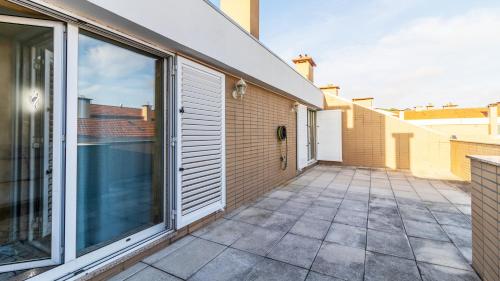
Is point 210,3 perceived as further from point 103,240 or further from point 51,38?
point 103,240

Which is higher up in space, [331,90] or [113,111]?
[331,90]

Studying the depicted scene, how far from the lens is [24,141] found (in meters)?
2.06

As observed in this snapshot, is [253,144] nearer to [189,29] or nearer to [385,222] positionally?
[189,29]

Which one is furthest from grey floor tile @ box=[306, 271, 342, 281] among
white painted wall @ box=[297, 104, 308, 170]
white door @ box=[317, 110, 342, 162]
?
white door @ box=[317, 110, 342, 162]

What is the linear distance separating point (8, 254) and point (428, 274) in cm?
380

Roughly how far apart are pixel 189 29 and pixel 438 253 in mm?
3841

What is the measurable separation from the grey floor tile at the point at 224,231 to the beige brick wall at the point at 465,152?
5366mm

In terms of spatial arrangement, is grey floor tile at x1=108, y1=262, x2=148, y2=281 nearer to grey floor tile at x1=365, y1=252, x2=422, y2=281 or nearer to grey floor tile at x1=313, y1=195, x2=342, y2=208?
grey floor tile at x1=365, y1=252, x2=422, y2=281

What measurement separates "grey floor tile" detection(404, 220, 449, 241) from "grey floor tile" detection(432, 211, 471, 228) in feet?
0.87

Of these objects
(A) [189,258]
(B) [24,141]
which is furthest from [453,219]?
(B) [24,141]

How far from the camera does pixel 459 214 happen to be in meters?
3.54

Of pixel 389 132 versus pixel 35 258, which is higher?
pixel 389 132

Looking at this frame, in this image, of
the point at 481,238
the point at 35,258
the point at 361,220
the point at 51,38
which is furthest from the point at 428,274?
the point at 51,38

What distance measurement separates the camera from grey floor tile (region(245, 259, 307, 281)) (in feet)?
6.52
